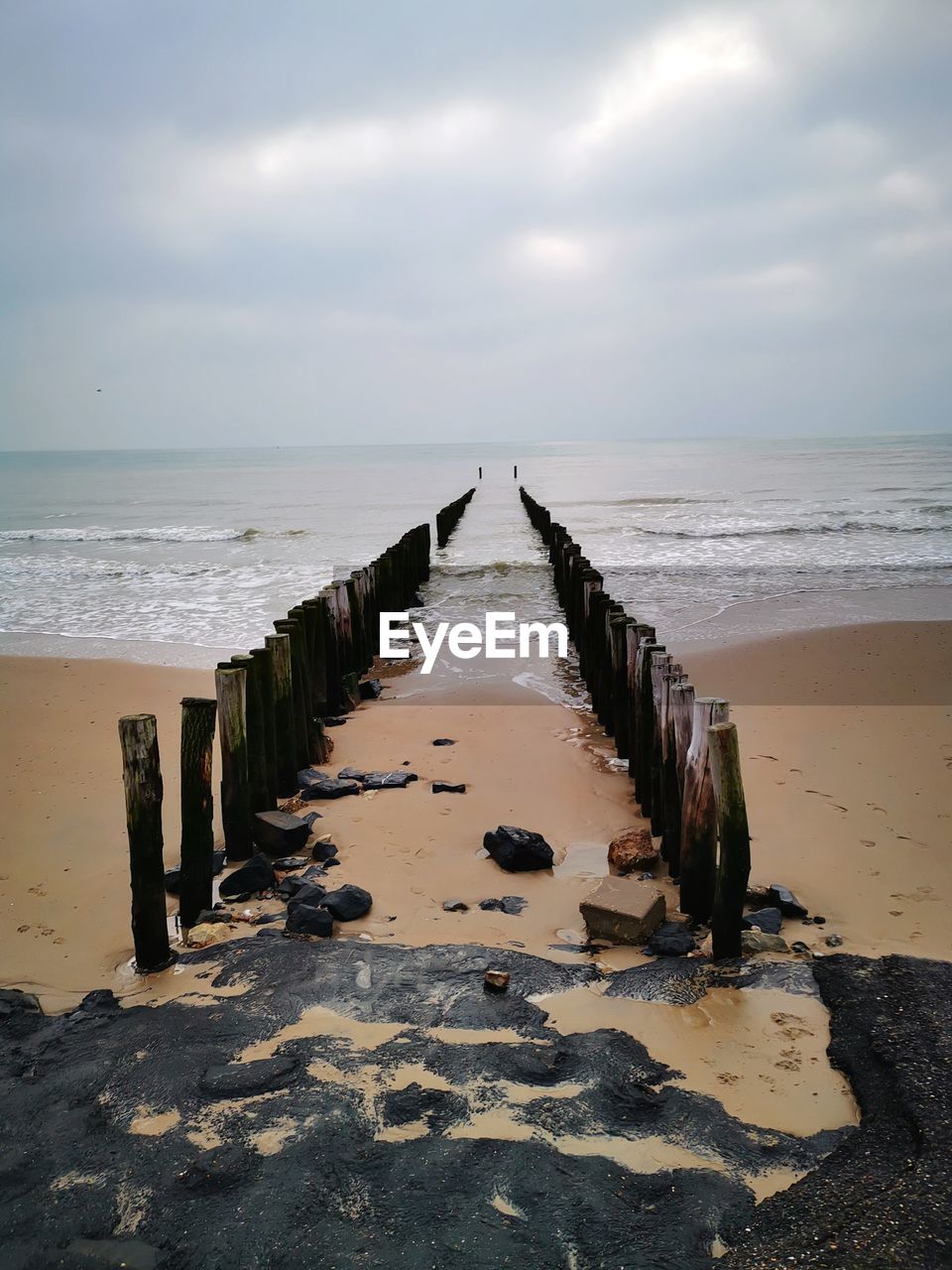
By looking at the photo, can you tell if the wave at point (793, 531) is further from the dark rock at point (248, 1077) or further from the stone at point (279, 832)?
the dark rock at point (248, 1077)

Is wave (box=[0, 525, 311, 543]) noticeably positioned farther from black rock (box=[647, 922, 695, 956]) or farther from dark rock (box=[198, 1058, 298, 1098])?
dark rock (box=[198, 1058, 298, 1098])

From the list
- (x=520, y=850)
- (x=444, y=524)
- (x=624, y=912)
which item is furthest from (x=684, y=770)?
(x=444, y=524)

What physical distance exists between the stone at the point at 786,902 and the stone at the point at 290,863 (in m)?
2.73

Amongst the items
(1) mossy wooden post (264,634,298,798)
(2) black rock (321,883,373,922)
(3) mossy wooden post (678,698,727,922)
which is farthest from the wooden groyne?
(3) mossy wooden post (678,698,727,922)

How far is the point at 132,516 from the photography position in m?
41.0

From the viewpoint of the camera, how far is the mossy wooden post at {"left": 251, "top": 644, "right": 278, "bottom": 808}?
604cm

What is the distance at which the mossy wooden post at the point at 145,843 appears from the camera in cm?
436

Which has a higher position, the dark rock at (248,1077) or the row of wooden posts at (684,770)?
the row of wooden posts at (684,770)

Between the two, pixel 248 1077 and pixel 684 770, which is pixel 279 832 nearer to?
pixel 248 1077

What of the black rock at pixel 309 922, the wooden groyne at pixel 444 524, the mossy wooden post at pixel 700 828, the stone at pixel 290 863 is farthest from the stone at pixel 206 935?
the wooden groyne at pixel 444 524

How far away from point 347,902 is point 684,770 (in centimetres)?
195

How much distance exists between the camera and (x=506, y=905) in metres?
4.91

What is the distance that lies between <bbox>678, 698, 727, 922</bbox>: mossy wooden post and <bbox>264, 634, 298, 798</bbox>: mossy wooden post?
3135mm

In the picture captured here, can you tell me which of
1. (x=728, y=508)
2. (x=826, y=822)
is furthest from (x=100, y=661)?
(x=728, y=508)
